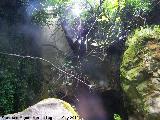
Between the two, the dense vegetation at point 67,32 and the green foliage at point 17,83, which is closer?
the dense vegetation at point 67,32

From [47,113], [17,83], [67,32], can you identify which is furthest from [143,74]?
[17,83]

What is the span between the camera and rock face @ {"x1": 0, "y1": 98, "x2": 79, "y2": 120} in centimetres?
512

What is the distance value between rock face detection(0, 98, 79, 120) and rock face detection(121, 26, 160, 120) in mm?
1607

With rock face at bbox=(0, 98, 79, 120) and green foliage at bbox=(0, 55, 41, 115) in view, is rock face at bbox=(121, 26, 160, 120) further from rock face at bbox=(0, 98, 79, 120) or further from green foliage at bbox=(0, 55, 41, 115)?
green foliage at bbox=(0, 55, 41, 115)

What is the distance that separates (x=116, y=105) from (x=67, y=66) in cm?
182

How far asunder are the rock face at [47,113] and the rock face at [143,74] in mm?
1607

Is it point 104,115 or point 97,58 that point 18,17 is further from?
point 104,115

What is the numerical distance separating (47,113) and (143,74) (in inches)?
92.2

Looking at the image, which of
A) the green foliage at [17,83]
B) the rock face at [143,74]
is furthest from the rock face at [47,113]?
the green foliage at [17,83]

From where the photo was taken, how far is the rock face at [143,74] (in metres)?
5.95

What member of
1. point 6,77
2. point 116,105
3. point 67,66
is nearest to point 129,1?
point 67,66

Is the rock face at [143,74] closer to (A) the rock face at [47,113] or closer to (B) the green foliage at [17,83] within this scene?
(A) the rock face at [47,113]

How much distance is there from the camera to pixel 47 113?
5215 millimetres

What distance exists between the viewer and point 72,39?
26.8ft
